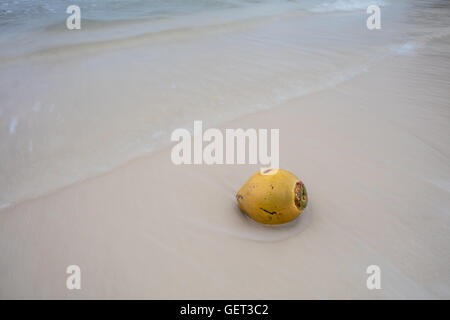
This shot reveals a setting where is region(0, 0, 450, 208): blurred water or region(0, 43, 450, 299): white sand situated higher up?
region(0, 0, 450, 208): blurred water

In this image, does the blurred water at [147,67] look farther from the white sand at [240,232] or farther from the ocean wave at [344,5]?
the white sand at [240,232]

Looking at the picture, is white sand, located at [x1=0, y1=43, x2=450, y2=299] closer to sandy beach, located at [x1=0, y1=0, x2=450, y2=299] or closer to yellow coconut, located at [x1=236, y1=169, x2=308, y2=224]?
sandy beach, located at [x1=0, y1=0, x2=450, y2=299]

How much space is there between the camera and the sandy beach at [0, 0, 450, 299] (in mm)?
1695

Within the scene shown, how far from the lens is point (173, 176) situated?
95.2 inches

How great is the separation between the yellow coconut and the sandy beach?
0.10 metres

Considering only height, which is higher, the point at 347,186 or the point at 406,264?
the point at 347,186

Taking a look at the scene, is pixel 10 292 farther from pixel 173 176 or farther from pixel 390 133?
pixel 390 133

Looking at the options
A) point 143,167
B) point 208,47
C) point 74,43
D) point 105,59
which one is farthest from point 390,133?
point 74,43

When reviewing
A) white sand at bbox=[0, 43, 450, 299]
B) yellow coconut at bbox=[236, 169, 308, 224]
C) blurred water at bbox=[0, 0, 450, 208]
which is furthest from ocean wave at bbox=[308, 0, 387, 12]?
yellow coconut at bbox=[236, 169, 308, 224]

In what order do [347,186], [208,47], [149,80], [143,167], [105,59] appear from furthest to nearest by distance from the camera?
[208,47], [105,59], [149,80], [143,167], [347,186]

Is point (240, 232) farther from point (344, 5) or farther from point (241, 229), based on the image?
point (344, 5)

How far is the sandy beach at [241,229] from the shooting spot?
1.70m

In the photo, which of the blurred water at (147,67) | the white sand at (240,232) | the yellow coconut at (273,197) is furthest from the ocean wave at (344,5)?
the yellow coconut at (273,197)
